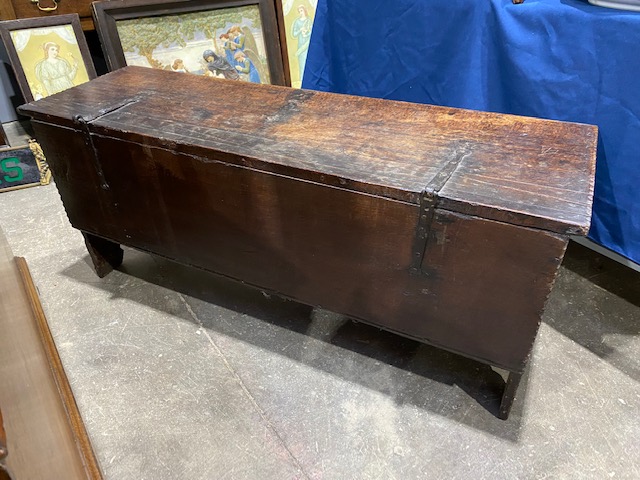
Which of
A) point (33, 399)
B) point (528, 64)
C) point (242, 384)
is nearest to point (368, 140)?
point (528, 64)

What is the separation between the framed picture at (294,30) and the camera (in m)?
2.68

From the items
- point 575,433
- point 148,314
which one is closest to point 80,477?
point 148,314

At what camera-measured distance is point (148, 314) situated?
164 cm

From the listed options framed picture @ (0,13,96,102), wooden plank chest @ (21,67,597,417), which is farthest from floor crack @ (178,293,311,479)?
framed picture @ (0,13,96,102)

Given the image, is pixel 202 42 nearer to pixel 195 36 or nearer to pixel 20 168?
pixel 195 36

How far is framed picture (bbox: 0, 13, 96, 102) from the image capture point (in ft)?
7.36

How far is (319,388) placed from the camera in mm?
1388

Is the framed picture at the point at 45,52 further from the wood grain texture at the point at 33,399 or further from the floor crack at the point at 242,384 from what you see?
the floor crack at the point at 242,384

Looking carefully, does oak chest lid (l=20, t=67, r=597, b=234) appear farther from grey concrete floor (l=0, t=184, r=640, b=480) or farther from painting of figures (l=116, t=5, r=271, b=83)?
painting of figures (l=116, t=5, r=271, b=83)

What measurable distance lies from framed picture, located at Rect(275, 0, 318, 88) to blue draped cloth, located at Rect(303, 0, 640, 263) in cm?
62

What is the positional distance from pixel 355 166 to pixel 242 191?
1.02ft

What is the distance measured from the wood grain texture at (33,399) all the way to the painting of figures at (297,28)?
1.82 metres

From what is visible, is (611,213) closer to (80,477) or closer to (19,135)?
(80,477)

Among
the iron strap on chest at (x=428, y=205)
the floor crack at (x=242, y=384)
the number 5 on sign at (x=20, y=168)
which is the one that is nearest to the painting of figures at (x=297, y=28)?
the number 5 on sign at (x=20, y=168)
